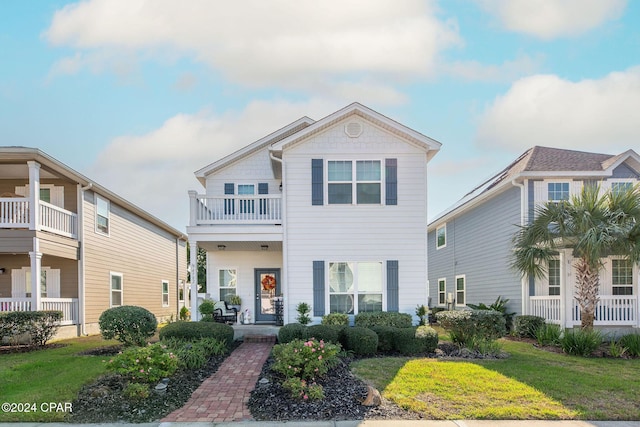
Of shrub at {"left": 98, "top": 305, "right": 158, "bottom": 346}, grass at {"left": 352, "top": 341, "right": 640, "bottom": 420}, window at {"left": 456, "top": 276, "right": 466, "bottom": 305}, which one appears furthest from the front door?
window at {"left": 456, "top": 276, "right": 466, "bottom": 305}

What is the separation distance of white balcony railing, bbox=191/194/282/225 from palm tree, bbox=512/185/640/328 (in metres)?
7.90

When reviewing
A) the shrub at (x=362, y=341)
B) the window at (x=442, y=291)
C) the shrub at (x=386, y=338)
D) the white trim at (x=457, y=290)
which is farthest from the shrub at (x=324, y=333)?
the window at (x=442, y=291)

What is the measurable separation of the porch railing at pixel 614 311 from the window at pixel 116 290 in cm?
1731

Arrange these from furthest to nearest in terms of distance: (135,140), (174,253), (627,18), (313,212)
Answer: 1. (174,253)
2. (135,140)
3. (313,212)
4. (627,18)

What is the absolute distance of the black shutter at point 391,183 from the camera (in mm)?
14328

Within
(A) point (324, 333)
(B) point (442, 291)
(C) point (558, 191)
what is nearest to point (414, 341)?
(A) point (324, 333)

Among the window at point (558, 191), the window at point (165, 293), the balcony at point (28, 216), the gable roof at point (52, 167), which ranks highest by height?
the gable roof at point (52, 167)

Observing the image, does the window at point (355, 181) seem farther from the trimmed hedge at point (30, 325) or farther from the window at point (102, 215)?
the window at point (102, 215)

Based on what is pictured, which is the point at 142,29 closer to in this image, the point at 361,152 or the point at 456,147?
the point at 361,152

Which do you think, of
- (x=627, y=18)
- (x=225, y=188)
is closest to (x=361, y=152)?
(x=225, y=188)

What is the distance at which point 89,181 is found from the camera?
1644 cm

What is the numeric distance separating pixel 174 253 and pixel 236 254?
12.9 meters

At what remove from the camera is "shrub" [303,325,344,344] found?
11.4 meters

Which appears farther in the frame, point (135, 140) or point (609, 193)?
point (135, 140)
